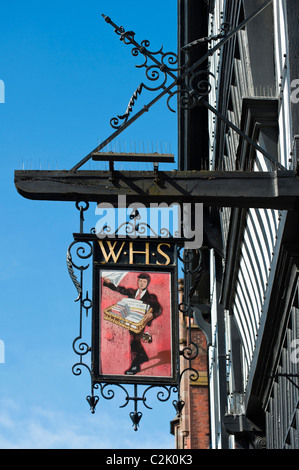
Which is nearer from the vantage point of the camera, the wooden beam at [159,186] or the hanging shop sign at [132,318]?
the wooden beam at [159,186]

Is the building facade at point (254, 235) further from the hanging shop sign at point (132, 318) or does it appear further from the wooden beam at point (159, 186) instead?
the hanging shop sign at point (132, 318)

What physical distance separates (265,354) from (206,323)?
830cm

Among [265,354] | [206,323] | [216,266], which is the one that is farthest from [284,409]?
[206,323]

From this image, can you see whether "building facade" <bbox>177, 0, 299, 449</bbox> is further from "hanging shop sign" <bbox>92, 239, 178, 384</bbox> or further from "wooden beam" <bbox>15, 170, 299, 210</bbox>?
"hanging shop sign" <bbox>92, 239, 178, 384</bbox>

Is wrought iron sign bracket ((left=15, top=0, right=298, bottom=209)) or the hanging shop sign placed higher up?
wrought iron sign bracket ((left=15, top=0, right=298, bottom=209))

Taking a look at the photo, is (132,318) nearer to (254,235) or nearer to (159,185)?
(159,185)

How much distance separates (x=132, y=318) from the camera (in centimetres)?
988

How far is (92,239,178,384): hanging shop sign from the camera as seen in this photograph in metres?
9.88

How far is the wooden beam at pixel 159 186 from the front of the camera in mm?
9133

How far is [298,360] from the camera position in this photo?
10.8 metres

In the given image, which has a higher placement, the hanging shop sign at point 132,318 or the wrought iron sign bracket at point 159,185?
the wrought iron sign bracket at point 159,185

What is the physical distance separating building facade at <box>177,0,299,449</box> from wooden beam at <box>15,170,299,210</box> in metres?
0.34

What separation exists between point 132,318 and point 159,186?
1359mm

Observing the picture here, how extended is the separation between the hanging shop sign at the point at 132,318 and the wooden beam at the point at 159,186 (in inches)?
39.9
